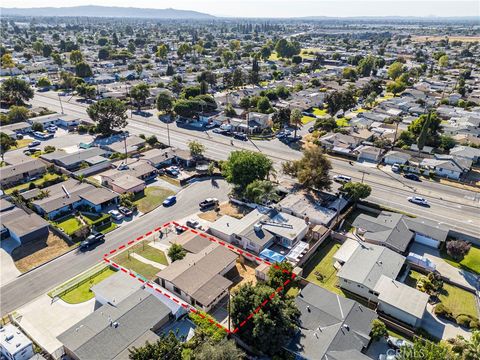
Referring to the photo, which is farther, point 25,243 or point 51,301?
point 25,243

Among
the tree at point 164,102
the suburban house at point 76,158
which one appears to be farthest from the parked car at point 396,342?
the tree at point 164,102

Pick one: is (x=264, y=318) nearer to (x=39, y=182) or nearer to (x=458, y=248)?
(x=458, y=248)

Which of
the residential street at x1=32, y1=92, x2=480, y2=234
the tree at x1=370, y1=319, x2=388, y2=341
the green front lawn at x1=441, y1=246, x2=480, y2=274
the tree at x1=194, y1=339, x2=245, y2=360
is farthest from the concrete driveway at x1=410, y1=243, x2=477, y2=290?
the tree at x1=194, y1=339, x2=245, y2=360

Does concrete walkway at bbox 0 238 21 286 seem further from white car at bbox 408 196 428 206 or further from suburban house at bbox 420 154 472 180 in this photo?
suburban house at bbox 420 154 472 180

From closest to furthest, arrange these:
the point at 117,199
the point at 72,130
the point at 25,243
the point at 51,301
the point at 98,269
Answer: the point at 51,301, the point at 98,269, the point at 25,243, the point at 117,199, the point at 72,130

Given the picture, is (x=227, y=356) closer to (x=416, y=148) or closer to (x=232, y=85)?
(x=416, y=148)

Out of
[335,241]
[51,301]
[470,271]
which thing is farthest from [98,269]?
[470,271]
